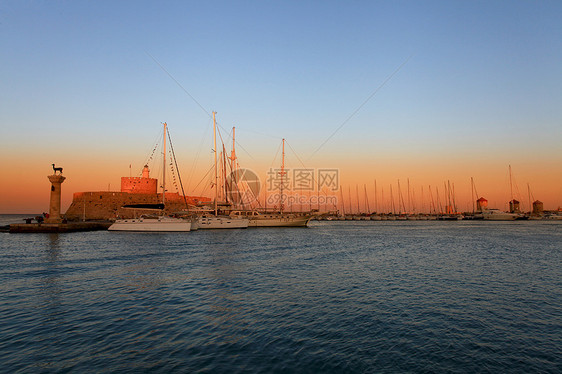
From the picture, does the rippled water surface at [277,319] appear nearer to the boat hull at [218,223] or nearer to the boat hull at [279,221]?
the boat hull at [218,223]

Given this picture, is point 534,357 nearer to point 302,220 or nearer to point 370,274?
point 370,274

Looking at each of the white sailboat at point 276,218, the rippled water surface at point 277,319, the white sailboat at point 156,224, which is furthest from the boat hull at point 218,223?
the rippled water surface at point 277,319

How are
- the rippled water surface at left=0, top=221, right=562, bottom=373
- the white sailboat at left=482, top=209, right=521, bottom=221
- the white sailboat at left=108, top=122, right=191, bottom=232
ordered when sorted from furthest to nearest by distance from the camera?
the white sailboat at left=482, top=209, right=521, bottom=221 < the white sailboat at left=108, top=122, right=191, bottom=232 < the rippled water surface at left=0, top=221, right=562, bottom=373

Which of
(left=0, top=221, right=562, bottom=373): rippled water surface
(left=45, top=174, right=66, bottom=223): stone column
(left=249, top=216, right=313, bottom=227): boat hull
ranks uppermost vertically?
(left=45, top=174, right=66, bottom=223): stone column

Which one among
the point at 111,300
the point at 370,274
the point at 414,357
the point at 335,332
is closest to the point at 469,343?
the point at 414,357

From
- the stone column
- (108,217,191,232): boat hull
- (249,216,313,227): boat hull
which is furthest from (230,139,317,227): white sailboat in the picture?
the stone column

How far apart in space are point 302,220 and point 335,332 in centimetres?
6438

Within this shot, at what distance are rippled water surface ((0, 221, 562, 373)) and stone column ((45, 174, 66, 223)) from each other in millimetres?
34349

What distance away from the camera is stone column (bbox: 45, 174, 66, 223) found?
49125mm

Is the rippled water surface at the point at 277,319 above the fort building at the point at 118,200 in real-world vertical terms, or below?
below

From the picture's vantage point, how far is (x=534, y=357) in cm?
783

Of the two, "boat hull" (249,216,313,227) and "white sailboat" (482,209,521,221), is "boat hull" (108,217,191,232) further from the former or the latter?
"white sailboat" (482,209,521,221)

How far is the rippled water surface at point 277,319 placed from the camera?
7.49 meters

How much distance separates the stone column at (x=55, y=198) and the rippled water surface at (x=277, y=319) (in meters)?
34.3
